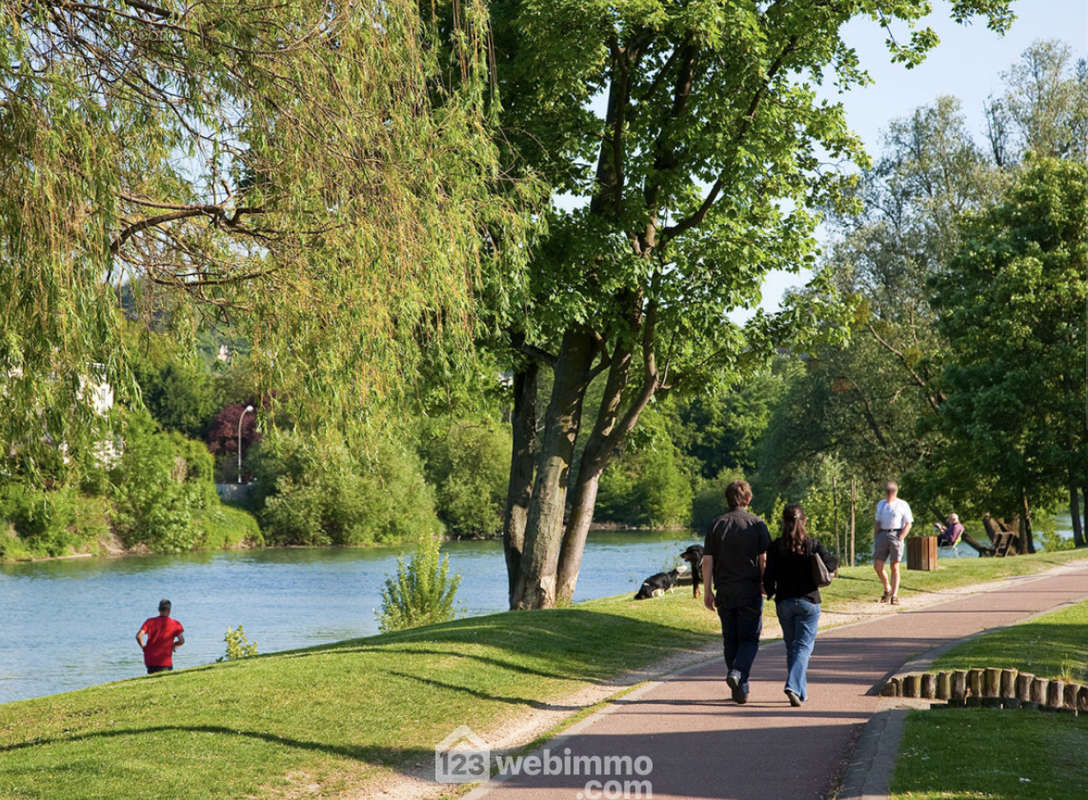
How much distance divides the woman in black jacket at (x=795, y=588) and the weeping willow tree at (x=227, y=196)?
380cm

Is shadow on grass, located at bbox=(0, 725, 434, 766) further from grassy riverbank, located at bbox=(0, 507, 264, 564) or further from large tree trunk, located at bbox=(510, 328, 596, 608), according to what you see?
grassy riverbank, located at bbox=(0, 507, 264, 564)

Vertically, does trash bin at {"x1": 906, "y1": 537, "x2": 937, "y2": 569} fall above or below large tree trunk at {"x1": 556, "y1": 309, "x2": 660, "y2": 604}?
below

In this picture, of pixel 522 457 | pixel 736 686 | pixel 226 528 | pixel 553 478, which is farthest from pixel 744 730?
pixel 226 528

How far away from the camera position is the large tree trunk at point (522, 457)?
69.5 feet

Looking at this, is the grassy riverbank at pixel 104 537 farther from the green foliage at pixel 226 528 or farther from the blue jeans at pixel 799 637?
the blue jeans at pixel 799 637

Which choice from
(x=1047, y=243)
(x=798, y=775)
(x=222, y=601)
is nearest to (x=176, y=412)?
(x=222, y=601)

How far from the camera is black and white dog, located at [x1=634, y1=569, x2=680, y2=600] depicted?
64.3 ft

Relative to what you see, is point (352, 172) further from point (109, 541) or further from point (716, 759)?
point (109, 541)

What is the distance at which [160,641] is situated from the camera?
16.8 m

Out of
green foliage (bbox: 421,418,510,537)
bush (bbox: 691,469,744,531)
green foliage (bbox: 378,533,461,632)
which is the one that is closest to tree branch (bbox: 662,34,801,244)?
green foliage (bbox: 378,533,461,632)

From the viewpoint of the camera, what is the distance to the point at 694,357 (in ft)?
68.0

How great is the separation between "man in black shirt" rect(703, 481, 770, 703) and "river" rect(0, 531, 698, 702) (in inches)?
663

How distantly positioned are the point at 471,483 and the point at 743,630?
63.5 meters

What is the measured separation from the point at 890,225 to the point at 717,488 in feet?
142
